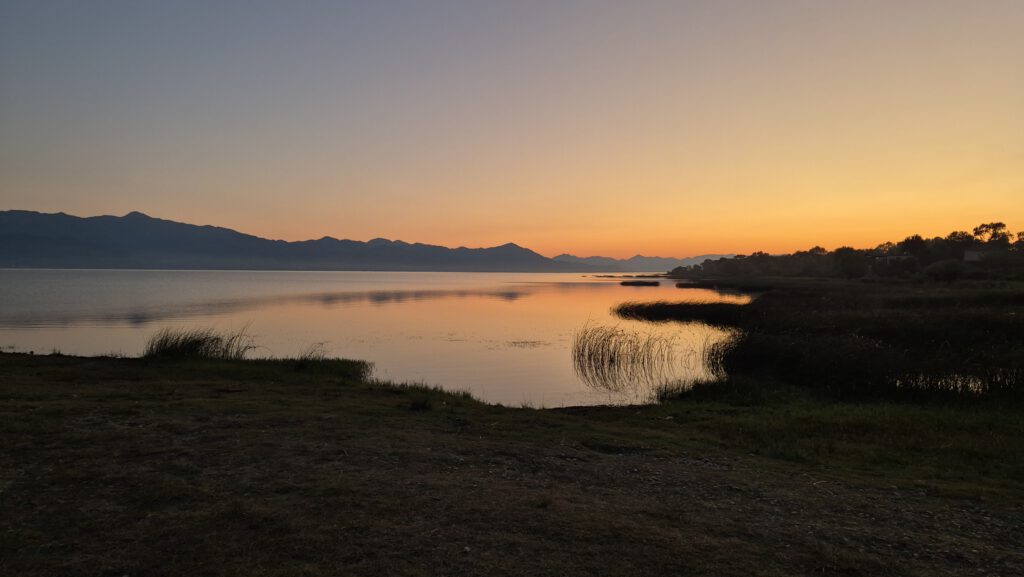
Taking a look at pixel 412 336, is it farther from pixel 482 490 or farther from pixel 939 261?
pixel 939 261

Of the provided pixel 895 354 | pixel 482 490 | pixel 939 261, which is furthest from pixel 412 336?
pixel 939 261

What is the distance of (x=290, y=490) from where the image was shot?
918 cm

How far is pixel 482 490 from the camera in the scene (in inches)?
373

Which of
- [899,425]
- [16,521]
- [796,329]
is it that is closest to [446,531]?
[16,521]

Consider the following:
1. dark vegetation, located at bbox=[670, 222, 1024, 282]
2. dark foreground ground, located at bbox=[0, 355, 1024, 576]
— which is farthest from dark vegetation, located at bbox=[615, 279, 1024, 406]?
dark vegetation, located at bbox=[670, 222, 1024, 282]

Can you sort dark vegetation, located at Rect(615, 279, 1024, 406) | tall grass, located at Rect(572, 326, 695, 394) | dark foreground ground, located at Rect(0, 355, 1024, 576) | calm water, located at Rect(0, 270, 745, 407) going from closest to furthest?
dark foreground ground, located at Rect(0, 355, 1024, 576) → dark vegetation, located at Rect(615, 279, 1024, 406) → calm water, located at Rect(0, 270, 745, 407) → tall grass, located at Rect(572, 326, 695, 394)

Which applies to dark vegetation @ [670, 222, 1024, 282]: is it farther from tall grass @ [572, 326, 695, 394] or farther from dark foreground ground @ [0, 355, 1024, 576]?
dark foreground ground @ [0, 355, 1024, 576]

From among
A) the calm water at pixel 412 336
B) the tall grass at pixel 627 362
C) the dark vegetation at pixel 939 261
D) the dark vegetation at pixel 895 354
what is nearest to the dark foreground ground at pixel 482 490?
the dark vegetation at pixel 895 354

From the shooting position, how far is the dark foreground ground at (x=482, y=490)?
697 cm

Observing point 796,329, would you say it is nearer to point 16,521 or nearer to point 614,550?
point 614,550

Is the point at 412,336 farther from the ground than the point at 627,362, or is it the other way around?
the point at 412,336

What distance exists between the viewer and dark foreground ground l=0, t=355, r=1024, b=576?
697 centimetres

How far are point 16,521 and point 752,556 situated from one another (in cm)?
1015

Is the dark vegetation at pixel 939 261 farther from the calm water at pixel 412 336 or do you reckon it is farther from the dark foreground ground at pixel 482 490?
the dark foreground ground at pixel 482 490
